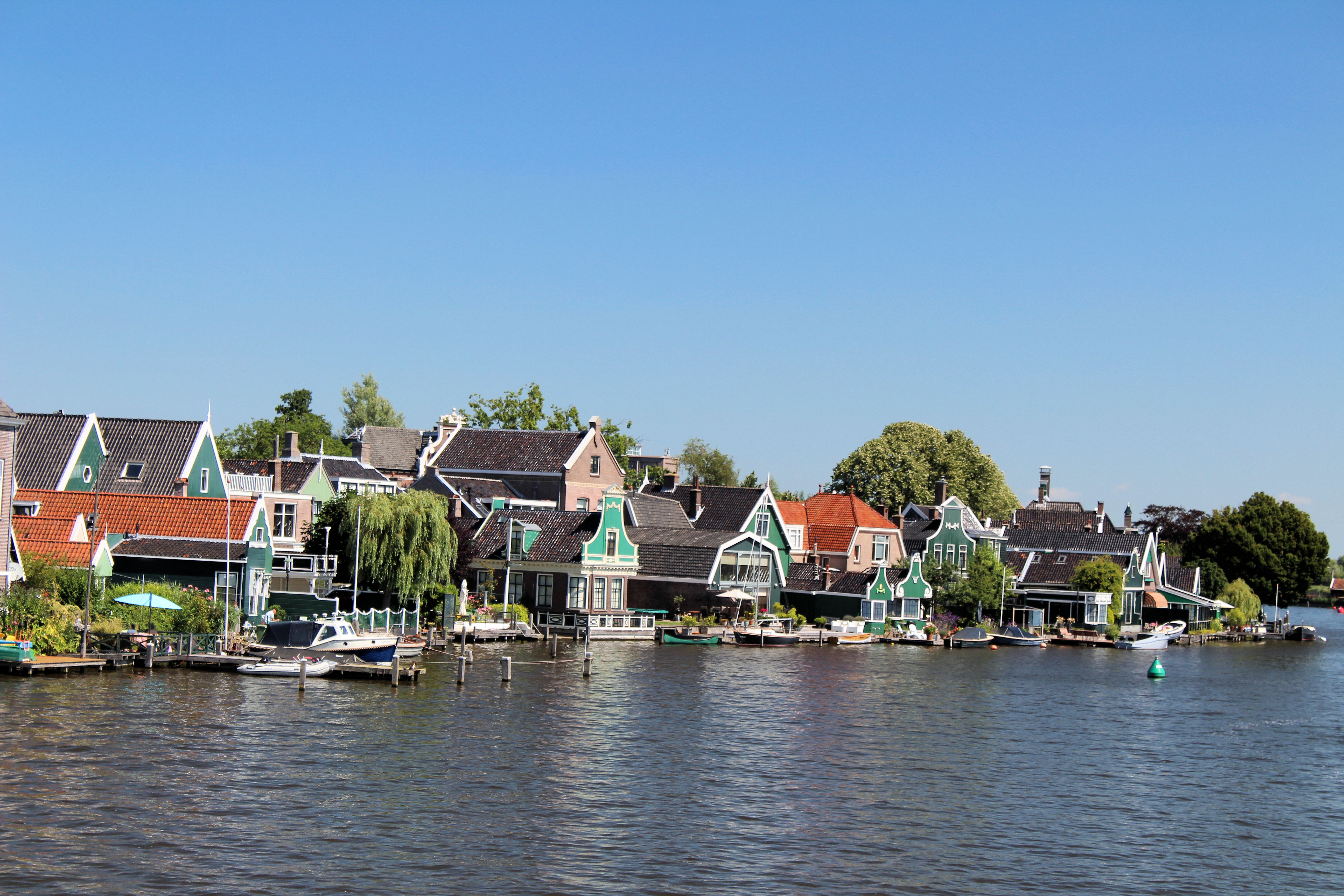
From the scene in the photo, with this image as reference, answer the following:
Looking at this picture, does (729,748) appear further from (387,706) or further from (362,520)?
(362,520)

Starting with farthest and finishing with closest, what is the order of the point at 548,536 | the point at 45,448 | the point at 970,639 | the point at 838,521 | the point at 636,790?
1. the point at 838,521
2. the point at 970,639
3. the point at 548,536
4. the point at 45,448
5. the point at 636,790

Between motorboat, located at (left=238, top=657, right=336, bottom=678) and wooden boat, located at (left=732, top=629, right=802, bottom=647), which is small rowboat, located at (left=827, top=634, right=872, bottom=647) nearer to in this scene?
wooden boat, located at (left=732, top=629, right=802, bottom=647)

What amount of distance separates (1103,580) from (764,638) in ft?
113

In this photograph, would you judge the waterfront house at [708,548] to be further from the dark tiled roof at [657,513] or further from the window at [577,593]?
the window at [577,593]

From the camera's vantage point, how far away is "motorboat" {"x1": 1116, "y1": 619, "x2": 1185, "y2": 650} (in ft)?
345

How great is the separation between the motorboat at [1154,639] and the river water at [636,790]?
3857 cm

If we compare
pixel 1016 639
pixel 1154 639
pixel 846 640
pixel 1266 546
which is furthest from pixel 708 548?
pixel 1266 546

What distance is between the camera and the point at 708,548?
91.0 m

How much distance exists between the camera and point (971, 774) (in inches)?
1807

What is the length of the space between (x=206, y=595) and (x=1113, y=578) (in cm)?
7182

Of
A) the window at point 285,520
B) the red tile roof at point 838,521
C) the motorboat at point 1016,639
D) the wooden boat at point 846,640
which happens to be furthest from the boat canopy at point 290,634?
the motorboat at point 1016,639

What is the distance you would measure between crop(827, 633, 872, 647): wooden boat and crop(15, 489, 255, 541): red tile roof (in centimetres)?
3958

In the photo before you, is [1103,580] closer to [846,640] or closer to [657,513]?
[846,640]

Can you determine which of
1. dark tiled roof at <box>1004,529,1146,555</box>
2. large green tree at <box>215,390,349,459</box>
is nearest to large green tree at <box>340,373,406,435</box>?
large green tree at <box>215,390,349,459</box>
